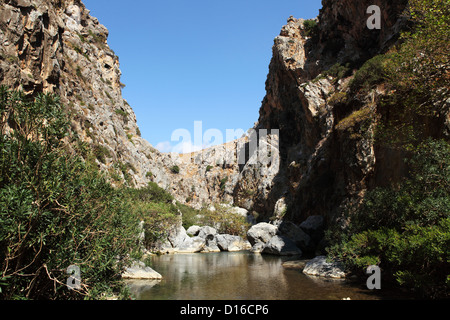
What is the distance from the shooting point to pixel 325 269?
21281 mm

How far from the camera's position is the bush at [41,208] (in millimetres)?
7086

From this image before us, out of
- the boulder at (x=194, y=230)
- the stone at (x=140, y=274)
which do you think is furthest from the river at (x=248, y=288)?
the boulder at (x=194, y=230)

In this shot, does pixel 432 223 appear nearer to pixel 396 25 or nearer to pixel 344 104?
pixel 344 104

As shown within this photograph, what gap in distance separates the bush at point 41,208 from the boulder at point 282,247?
3146 centimetres

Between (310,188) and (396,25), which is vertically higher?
(396,25)

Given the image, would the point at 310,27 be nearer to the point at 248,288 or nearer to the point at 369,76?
the point at 369,76

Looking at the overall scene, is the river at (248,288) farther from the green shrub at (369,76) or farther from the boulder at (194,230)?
the boulder at (194,230)

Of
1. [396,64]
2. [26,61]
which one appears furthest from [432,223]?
[26,61]

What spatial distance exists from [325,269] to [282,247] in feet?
57.3

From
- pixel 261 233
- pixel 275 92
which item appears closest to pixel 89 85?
pixel 261 233

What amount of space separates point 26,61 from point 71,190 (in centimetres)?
2616

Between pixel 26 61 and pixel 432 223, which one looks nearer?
pixel 432 223

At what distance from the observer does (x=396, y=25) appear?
34.4 metres
